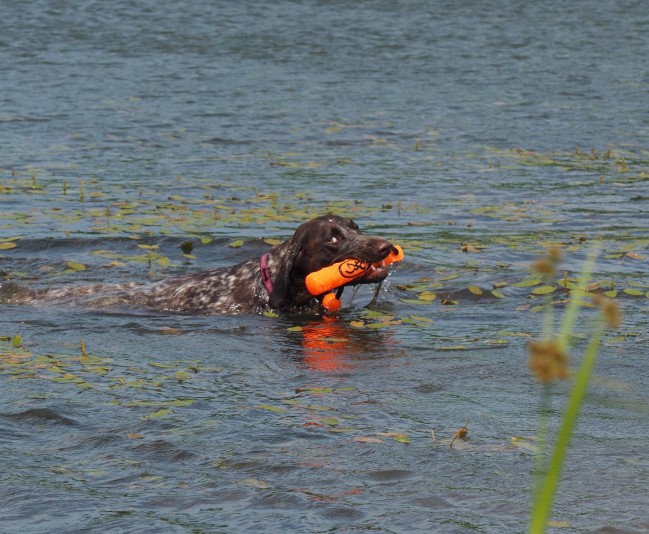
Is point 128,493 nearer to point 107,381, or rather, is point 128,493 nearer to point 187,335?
point 107,381

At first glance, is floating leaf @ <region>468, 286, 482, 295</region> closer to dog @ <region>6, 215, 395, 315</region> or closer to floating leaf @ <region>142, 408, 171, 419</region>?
dog @ <region>6, 215, 395, 315</region>

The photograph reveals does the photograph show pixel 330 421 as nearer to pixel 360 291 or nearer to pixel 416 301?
pixel 416 301

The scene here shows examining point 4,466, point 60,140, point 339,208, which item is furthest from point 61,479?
point 60,140

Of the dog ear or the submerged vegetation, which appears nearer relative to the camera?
the submerged vegetation

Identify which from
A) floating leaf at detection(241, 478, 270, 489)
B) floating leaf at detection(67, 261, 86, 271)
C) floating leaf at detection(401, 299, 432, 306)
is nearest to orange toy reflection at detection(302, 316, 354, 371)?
floating leaf at detection(401, 299, 432, 306)

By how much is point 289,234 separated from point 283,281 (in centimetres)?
323

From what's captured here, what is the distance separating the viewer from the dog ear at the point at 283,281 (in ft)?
33.6

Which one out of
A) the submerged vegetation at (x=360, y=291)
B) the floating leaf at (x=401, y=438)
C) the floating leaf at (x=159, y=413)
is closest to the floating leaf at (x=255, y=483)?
the submerged vegetation at (x=360, y=291)

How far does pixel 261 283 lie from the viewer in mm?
10633

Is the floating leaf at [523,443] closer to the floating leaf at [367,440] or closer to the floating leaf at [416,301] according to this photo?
the floating leaf at [367,440]

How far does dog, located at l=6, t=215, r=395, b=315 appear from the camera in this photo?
1007cm

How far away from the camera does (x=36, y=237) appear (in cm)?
1324

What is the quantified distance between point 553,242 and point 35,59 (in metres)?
16.4

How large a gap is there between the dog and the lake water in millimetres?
237
